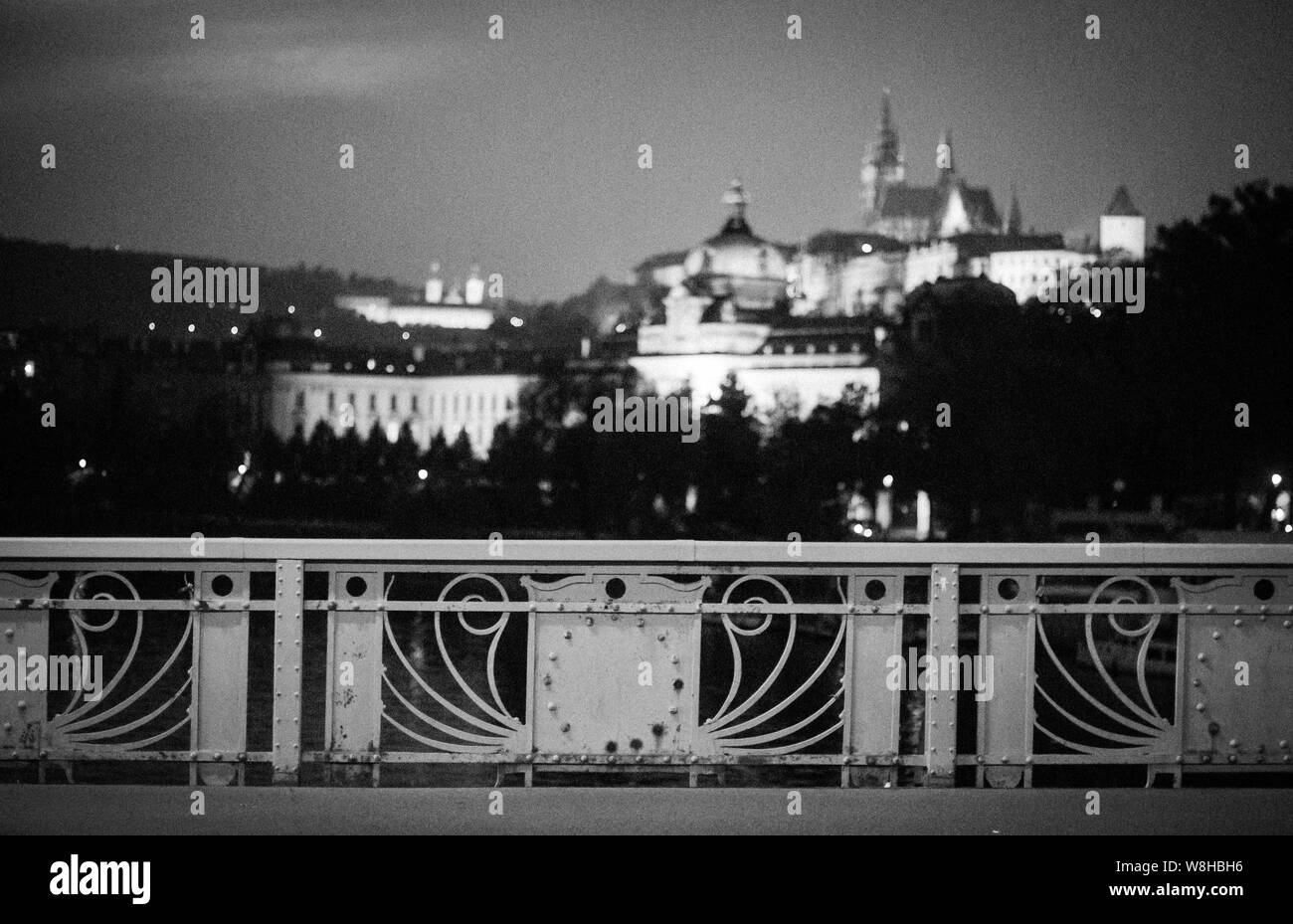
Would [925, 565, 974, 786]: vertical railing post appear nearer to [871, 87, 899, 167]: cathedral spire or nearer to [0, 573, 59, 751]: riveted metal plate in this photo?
[0, 573, 59, 751]: riveted metal plate

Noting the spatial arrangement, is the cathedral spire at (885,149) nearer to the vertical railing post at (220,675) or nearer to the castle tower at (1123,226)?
the castle tower at (1123,226)

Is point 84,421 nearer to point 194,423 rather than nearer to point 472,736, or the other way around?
point 194,423
